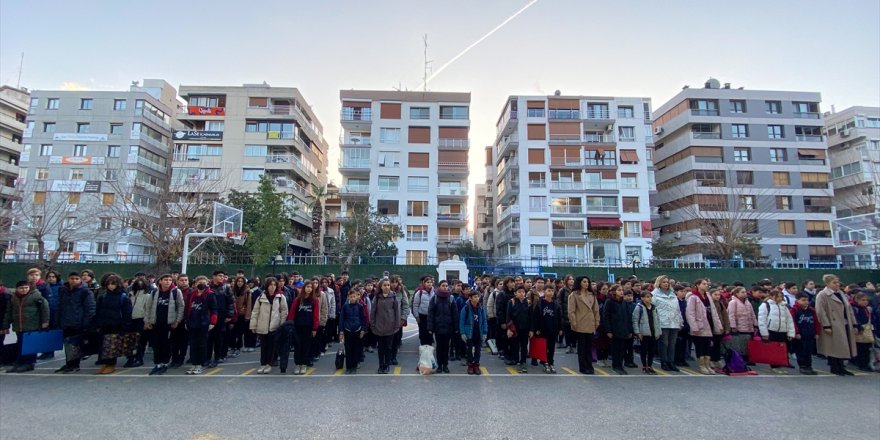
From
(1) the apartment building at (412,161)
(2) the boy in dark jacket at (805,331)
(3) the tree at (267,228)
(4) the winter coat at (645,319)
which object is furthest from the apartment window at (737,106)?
(4) the winter coat at (645,319)

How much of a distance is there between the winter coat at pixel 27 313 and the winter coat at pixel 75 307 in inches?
9.7

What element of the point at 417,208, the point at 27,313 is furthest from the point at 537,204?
the point at 27,313

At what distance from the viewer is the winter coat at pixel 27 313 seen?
7.77 m

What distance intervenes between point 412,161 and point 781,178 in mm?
36790

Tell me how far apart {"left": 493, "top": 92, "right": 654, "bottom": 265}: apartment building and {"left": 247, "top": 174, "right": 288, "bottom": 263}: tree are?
884 inches

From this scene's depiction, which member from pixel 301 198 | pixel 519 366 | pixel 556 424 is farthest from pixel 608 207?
pixel 556 424

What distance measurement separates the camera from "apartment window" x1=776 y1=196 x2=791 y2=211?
138 feet

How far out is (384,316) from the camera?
8.46 meters

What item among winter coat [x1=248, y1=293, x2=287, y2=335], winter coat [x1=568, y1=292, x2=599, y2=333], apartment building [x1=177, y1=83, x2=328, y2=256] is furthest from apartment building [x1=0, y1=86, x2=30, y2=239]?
winter coat [x1=568, y1=292, x2=599, y2=333]

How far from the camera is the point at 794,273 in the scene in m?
27.4

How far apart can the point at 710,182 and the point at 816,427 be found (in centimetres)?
4163

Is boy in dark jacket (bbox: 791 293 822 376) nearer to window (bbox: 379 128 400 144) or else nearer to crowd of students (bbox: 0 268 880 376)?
crowd of students (bbox: 0 268 880 376)

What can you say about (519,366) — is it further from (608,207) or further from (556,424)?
(608,207)

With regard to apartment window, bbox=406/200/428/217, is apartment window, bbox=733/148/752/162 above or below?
above
